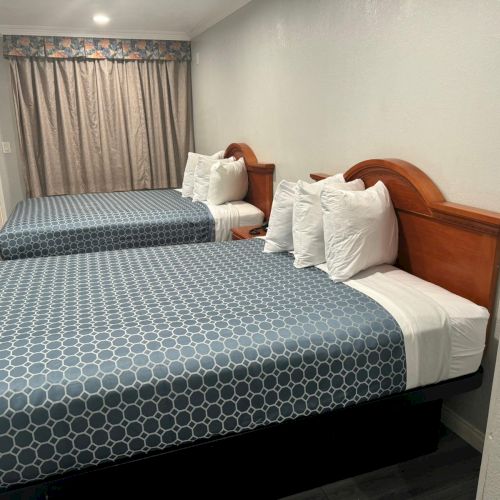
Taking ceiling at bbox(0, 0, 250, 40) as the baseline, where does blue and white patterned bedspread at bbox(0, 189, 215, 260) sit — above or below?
below

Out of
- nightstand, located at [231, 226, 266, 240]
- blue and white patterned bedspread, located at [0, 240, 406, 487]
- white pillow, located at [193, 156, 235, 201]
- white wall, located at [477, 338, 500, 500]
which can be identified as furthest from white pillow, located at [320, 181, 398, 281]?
white pillow, located at [193, 156, 235, 201]

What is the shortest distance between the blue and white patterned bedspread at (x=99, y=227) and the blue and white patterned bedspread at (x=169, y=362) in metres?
0.96

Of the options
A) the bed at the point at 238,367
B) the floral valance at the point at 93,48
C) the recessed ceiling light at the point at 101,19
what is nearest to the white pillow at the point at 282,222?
the bed at the point at 238,367

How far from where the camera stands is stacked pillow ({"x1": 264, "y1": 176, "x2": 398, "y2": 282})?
2.01 meters

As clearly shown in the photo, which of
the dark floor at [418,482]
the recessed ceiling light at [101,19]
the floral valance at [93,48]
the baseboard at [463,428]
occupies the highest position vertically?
the recessed ceiling light at [101,19]

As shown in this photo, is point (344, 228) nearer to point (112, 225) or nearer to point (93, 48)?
point (112, 225)

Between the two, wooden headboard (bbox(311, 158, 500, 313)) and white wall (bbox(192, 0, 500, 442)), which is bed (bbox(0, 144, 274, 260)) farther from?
wooden headboard (bbox(311, 158, 500, 313))

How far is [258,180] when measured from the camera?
3586 millimetres

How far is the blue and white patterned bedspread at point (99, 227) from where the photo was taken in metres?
2.94

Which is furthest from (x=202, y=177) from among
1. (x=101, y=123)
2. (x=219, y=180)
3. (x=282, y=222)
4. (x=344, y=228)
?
(x=344, y=228)

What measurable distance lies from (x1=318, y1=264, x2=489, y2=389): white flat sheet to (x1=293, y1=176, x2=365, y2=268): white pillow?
1.61ft

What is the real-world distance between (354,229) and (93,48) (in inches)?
157

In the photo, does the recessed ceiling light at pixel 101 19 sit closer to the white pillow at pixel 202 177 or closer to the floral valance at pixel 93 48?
the floral valance at pixel 93 48

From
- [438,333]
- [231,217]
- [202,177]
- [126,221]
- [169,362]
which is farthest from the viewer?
[202,177]
